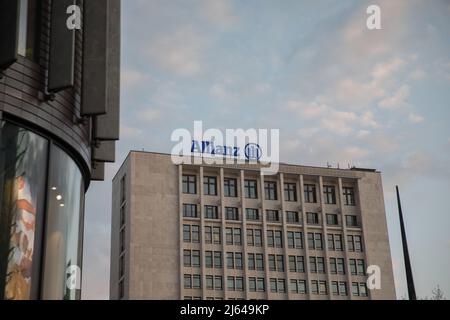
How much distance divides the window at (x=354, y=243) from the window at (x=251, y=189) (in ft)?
46.5

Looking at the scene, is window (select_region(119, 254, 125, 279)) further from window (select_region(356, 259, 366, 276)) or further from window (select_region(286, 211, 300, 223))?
window (select_region(356, 259, 366, 276))

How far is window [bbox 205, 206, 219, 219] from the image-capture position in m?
90.9

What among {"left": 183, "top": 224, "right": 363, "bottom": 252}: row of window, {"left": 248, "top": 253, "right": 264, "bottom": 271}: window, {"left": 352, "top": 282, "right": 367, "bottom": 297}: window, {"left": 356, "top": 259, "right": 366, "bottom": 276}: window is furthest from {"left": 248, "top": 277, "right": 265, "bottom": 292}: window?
{"left": 356, "top": 259, "right": 366, "bottom": 276}: window

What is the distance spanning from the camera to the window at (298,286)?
90438mm

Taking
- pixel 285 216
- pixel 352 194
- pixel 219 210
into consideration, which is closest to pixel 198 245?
pixel 219 210

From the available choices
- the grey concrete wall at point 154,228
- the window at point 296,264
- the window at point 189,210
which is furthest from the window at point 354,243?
the grey concrete wall at point 154,228

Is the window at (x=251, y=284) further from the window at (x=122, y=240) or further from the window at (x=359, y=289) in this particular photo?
the window at (x=122, y=240)

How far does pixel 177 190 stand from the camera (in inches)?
3558

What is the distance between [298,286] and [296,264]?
292 centimetres

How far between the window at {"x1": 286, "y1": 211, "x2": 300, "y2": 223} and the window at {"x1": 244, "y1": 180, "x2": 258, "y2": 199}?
4992mm

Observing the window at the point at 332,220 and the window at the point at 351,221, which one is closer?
the window at the point at 332,220

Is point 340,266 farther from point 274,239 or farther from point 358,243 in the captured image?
point 274,239

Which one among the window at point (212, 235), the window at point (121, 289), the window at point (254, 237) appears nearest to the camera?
the window at point (121, 289)

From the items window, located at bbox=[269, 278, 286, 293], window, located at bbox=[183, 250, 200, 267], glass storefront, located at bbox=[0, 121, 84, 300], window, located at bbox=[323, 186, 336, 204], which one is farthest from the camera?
window, located at bbox=[323, 186, 336, 204]
